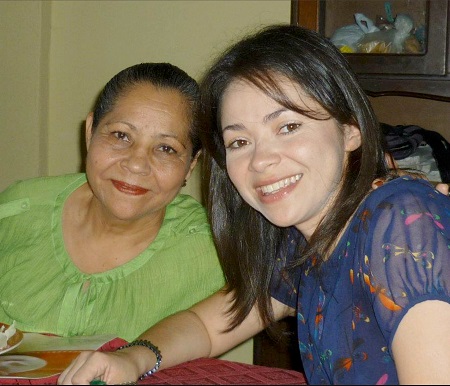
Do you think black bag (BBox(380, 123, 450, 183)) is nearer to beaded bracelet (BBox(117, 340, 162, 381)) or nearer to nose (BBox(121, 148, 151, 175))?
nose (BBox(121, 148, 151, 175))

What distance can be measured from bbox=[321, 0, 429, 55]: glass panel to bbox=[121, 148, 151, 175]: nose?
0.86 m

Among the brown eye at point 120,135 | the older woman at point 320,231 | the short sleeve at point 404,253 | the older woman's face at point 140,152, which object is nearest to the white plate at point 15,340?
the older woman at point 320,231

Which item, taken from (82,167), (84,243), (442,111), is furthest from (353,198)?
(82,167)

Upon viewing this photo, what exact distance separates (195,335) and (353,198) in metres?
0.46

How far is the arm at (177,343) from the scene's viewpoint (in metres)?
1.15

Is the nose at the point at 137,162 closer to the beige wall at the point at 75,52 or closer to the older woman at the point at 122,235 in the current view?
the older woman at the point at 122,235

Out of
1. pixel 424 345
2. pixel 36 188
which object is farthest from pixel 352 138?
pixel 36 188

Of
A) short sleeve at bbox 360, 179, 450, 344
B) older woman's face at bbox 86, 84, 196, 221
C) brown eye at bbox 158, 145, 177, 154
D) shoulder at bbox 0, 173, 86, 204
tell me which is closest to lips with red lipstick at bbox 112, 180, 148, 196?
older woman's face at bbox 86, 84, 196, 221

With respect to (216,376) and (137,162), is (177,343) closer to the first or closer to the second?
(216,376)

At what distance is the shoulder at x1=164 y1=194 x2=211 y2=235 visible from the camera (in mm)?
1730

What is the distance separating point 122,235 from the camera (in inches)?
69.3

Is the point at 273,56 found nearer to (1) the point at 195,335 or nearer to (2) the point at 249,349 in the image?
(1) the point at 195,335

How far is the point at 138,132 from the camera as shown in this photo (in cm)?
165

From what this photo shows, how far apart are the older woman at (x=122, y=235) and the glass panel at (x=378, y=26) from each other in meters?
0.71
